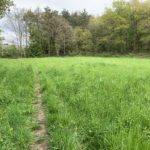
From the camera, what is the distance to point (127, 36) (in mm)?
67125

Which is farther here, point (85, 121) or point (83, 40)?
point (83, 40)

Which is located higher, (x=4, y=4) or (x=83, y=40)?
(x=4, y=4)

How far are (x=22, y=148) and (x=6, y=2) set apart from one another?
1598 cm

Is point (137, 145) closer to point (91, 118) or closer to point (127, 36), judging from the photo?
point (91, 118)

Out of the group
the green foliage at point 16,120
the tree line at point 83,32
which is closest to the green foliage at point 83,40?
the tree line at point 83,32

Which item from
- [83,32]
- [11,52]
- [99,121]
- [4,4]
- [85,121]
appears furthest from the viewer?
[83,32]

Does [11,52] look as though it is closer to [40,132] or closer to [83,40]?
[83,40]

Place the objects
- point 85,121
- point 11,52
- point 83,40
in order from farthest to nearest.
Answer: point 83,40 → point 11,52 → point 85,121

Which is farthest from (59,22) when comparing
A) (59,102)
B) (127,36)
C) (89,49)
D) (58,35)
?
(59,102)

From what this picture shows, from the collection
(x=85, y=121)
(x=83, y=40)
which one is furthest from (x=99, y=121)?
(x=83, y=40)

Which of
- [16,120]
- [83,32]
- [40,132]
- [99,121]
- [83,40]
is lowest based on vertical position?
[40,132]

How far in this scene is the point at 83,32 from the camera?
70750 mm

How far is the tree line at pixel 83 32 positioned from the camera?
2603 inches

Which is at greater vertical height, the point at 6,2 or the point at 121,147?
the point at 6,2
